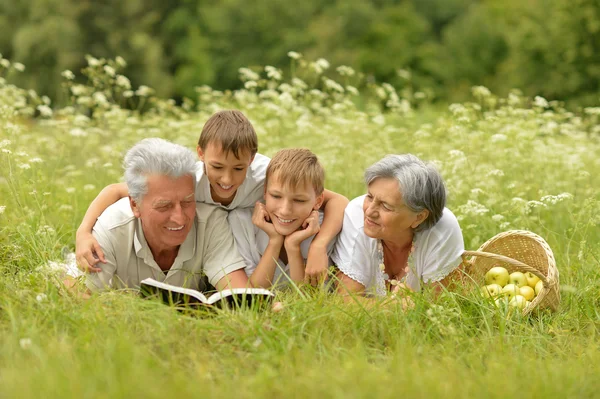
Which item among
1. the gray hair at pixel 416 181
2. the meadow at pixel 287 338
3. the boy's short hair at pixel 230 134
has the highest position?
the boy's short hair at pixel 230 134

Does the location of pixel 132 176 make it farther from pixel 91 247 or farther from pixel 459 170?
pixel 459 170

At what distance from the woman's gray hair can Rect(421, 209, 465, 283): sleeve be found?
1477 millimetres

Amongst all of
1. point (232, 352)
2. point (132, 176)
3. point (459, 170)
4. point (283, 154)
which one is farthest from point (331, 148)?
point (232, 352)

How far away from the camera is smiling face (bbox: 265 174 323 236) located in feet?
14.7

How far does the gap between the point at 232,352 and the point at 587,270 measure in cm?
268

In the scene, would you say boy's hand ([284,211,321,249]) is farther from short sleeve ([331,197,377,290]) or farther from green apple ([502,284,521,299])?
green apple ([502,284,521,299])

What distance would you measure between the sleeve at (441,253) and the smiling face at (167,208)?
142 cm

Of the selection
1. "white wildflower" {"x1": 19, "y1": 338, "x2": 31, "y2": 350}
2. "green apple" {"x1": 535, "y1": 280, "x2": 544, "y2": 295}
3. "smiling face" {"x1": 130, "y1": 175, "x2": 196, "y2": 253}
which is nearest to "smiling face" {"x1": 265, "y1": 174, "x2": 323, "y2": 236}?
"smiling face" {"x1": 130, "y1": 175, "x2": 196, "y2": 253}

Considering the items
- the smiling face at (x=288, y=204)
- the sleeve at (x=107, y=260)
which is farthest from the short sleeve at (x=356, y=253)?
the sleeve at (x=107, y=260)

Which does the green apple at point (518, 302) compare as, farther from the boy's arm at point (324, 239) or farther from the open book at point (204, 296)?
the open book at point (204, 296)

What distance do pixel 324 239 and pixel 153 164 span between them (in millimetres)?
1114

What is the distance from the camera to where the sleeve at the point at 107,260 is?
14.1ft

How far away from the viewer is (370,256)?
15.2 feet

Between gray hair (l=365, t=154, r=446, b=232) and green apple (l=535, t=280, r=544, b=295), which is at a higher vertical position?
gray hair (l=365, t=154, r=446, b=232)
